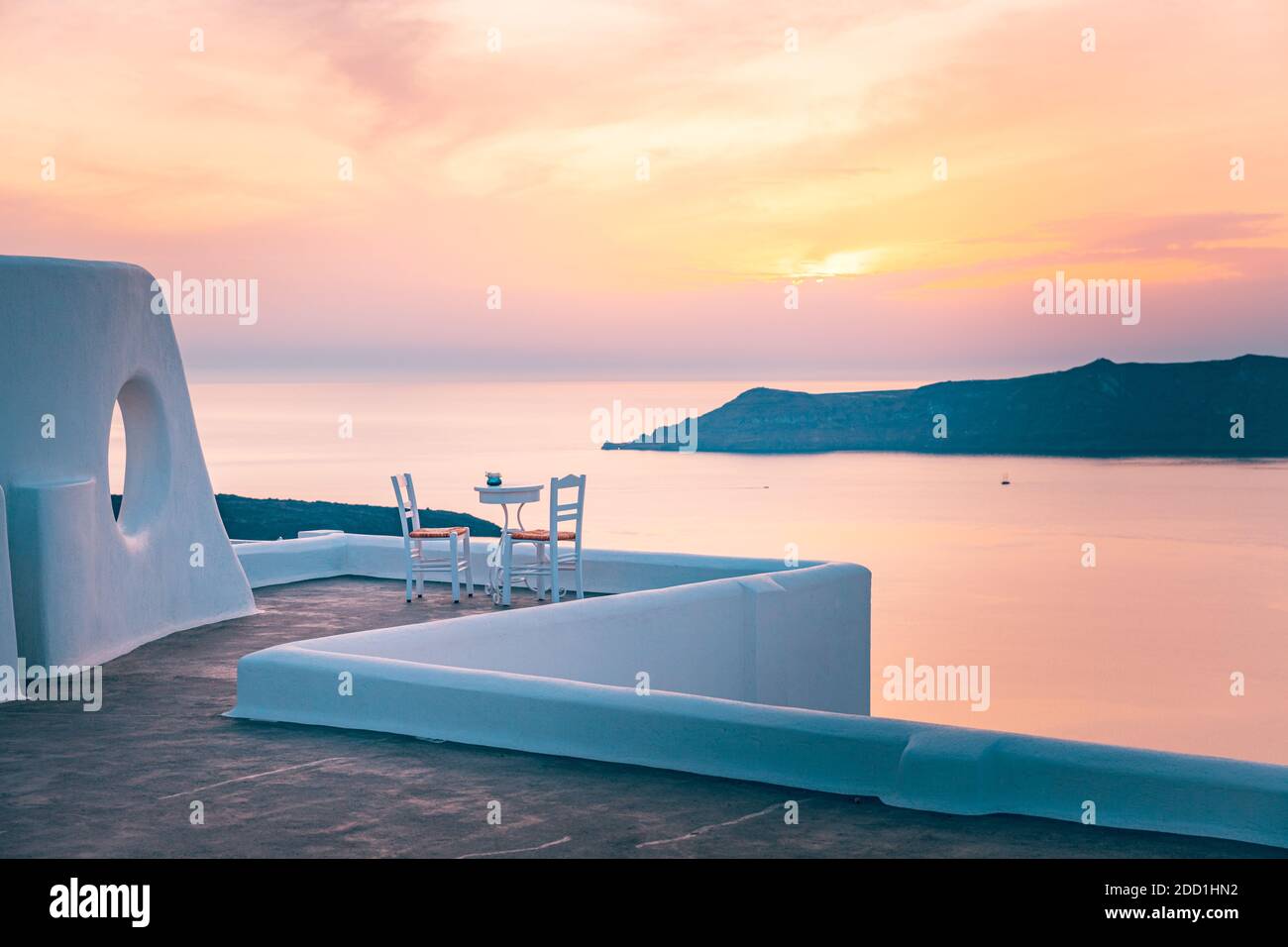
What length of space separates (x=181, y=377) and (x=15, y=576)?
224 centimetres

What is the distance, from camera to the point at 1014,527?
3305 inches

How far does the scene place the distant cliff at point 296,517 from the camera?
1236 inches

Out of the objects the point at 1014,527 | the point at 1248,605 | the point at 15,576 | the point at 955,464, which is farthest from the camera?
the point at 955,464

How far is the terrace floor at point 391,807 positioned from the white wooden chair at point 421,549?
394cm

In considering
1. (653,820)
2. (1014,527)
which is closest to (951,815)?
(653,820)

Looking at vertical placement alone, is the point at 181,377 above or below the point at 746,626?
above

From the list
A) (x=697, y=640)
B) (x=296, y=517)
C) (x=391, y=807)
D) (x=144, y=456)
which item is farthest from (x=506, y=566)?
(x=296, y=517)

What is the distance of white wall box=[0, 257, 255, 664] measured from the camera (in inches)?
291

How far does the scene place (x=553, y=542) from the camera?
32.7 feet

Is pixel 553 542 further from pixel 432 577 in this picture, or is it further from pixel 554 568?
pixel 432 577

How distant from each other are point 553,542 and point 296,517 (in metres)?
24.2

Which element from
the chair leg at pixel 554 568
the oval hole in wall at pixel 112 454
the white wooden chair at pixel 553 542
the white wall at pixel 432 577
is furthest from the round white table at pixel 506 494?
the oval hole in wall at pixel 112 454
